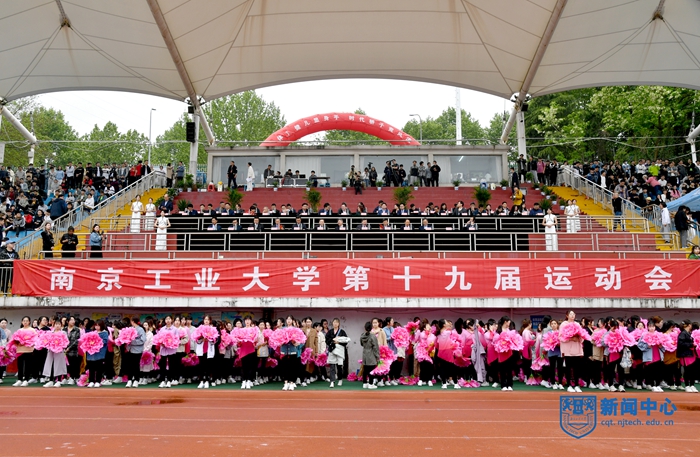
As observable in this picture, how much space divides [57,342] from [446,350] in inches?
360

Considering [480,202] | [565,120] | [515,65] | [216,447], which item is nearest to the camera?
[216,447]

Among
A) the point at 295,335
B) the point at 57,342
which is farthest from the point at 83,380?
the point at 295,335

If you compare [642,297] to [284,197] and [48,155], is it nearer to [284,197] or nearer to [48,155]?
[284,197]

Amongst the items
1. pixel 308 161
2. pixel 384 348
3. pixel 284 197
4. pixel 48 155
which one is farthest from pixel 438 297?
pixel 48 155

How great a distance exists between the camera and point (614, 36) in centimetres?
2419

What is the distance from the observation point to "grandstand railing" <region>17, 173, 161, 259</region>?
61.4 feet

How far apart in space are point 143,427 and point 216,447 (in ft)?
6.42

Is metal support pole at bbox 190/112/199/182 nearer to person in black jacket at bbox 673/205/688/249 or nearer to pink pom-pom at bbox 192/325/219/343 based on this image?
pink pom-pom at bbox 192/325/219/343

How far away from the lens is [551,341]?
13039 mm

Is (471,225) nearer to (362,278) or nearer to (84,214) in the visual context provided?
(362,278)

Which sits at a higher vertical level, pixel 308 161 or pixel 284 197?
pixel 308 161

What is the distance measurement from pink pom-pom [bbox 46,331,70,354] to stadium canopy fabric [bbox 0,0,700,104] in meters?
13.6

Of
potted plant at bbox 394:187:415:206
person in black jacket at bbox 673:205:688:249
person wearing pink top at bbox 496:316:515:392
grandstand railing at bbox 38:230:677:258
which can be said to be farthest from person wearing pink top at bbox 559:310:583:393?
potted plant at bbox 394:187:415:206

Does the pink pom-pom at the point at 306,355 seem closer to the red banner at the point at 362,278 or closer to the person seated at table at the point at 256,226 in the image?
the red banner at the point at 362,278
